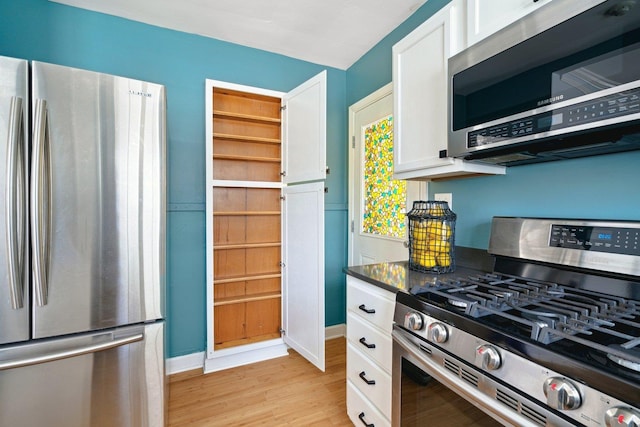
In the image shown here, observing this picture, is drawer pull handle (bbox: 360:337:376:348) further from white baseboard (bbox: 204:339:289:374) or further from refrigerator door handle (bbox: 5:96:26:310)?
refrigerator door handle (bbox: 5:96:26:310)

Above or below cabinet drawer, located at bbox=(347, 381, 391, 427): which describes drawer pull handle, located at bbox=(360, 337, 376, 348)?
above

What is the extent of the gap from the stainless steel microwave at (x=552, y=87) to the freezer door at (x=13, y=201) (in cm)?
195

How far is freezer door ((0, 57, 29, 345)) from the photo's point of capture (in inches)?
49.4

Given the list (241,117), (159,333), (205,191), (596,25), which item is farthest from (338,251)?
(596,25)

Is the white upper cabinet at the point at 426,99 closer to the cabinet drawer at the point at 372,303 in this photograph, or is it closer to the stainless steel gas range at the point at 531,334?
the stainless steel gas range at the point at 531,334

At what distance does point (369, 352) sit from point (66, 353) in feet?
4.70

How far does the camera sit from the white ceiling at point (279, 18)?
2010 mm

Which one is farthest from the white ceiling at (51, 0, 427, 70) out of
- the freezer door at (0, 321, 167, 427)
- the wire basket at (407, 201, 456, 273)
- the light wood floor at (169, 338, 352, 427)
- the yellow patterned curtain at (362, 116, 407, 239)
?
the light wood floor at (169, 338, 352, 427)

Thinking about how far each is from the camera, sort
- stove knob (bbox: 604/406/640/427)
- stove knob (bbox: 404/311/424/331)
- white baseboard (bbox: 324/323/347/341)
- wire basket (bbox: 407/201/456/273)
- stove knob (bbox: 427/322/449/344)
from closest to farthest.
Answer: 1. stove knob (bbox: 604/406/640/427)
2. stove knob (bbox: 427/322/449/344)
3. stove knob (bbox: 404/311/424/331)
4. wire basket (bbox: 407/201/456/273)
5. white baseboard (bbox: 324/323/347/341)

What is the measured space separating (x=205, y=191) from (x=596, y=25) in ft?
7.84

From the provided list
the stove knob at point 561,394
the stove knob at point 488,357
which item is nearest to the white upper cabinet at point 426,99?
the stove knob at point 488,357

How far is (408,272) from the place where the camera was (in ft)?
5.03

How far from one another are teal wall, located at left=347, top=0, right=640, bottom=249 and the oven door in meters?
0.82

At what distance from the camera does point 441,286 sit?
1193 mm
